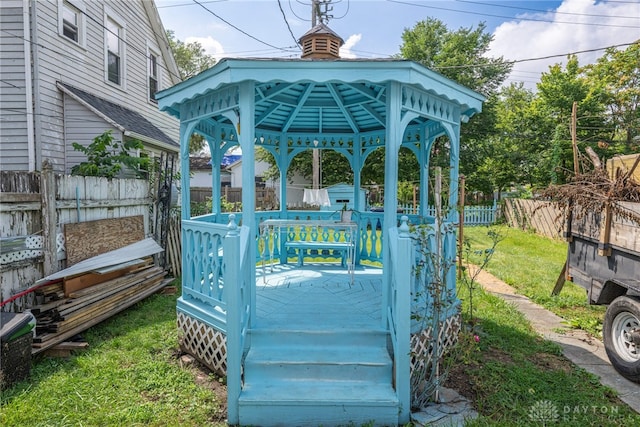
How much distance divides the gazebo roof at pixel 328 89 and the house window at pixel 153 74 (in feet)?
25.4

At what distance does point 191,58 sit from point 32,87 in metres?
20.6

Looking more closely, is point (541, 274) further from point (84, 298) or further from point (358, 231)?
point (84, 298)

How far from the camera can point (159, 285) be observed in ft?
20.8

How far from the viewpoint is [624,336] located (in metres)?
3.64

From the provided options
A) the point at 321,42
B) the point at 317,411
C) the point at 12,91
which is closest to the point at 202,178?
the point at 12,91

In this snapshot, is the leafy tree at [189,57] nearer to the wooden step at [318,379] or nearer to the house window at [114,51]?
the house window at [114,51]

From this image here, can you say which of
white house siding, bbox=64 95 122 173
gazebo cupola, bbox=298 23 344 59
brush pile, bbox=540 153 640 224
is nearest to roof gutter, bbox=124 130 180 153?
white house siding, bbox=64 95 122 173

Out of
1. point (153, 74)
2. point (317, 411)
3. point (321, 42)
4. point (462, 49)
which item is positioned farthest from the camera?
point (462, 49)

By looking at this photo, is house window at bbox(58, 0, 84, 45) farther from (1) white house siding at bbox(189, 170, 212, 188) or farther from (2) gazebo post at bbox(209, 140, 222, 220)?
(1) white house siding at bbox(189, 170, 212, 188)

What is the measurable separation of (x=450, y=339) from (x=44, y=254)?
4.97 metres

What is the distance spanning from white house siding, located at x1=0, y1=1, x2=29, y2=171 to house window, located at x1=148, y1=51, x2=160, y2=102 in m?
4.42

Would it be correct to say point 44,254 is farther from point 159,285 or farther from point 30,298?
point 159,285

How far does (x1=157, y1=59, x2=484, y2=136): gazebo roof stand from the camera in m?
Answer: 3.21

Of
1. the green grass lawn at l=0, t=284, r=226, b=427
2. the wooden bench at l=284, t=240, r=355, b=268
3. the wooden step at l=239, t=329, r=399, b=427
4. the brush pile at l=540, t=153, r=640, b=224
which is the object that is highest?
the brush pile at l=540, t=153, r=640, b=224
